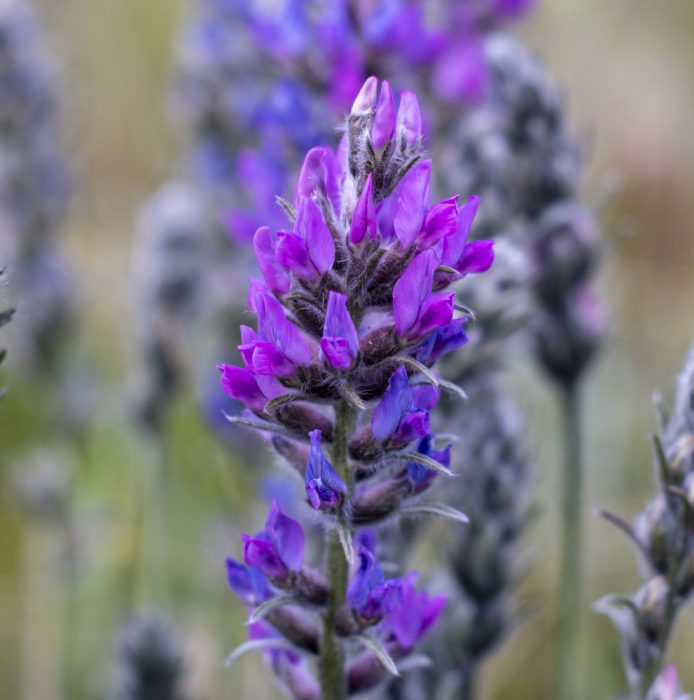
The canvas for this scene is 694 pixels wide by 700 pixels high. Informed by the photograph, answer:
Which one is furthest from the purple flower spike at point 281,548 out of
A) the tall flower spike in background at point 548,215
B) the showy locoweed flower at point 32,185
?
the showy locoweed flower at point 32,185

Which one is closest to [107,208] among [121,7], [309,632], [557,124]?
[121,7]

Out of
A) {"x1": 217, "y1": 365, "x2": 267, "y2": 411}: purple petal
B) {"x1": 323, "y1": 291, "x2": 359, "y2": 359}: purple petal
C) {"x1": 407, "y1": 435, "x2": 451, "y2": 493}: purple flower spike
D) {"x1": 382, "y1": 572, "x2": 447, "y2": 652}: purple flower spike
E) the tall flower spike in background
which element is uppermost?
the tall flower spike in background

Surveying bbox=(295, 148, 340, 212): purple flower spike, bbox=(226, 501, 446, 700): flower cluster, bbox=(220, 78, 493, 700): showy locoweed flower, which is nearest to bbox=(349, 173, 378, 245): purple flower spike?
bbox=(220, 78, 493, 700): showy locoweed flower

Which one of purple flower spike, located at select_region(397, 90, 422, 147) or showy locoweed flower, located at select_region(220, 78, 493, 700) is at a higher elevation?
purple flower spike, located at select_region(397, 90, 422, 147)

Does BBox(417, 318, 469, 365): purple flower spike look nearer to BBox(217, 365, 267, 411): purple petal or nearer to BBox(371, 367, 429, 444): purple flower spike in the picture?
BBox(371, 367, 429, 444): purple flower spike

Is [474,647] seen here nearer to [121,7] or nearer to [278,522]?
[278,522]

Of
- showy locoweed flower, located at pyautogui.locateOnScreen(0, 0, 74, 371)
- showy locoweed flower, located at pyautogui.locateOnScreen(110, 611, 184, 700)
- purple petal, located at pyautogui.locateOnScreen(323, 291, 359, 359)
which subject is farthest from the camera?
showy locoweed flower, located at pyautogui.locateOnScreen(0, 0, 74, 371)

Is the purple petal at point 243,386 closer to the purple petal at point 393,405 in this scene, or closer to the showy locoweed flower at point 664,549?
the purple petal at point 393,405
